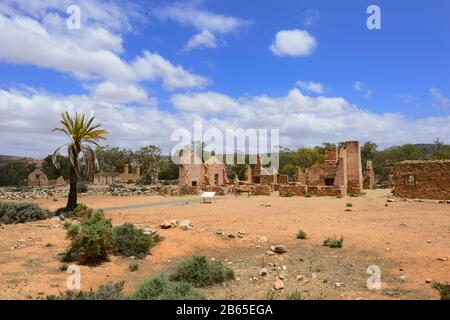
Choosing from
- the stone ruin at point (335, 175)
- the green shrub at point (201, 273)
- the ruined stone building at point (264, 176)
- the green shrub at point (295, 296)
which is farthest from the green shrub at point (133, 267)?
the ruined stone building at point (264, 176)

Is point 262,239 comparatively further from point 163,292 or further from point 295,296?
point 163,292

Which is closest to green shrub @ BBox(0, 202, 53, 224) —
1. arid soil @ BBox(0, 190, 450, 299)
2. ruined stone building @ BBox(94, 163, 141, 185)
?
arid soil @ BBox(0, 190, 450, 299)

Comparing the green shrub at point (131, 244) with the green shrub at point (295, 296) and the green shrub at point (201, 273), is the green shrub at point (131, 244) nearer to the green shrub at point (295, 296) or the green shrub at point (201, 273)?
the green shrub at point (201, 273)

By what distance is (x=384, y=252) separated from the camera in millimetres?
10422

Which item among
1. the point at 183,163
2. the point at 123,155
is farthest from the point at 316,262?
the point at 123,155

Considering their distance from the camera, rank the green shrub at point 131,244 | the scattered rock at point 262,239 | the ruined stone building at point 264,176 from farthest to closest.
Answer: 1. the ruined stone building at point 264,176
2. the scattered rock at point 262,239
3. the green shrub at point 131,244

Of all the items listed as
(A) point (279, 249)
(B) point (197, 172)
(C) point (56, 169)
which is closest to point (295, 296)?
(A) point (279, 249)

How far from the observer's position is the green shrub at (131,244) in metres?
10.2

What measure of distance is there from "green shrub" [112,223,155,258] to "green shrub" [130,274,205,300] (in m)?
3.37

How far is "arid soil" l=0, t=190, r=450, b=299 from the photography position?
24.6ft

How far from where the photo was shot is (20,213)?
15844mm

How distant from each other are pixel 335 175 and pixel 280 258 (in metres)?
24.9

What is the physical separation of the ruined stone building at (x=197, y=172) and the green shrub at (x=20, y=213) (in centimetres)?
2147

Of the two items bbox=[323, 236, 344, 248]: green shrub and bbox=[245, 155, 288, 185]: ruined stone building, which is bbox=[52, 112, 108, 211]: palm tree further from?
bbox=[245, 155, 288, 185]: ruined stone building
